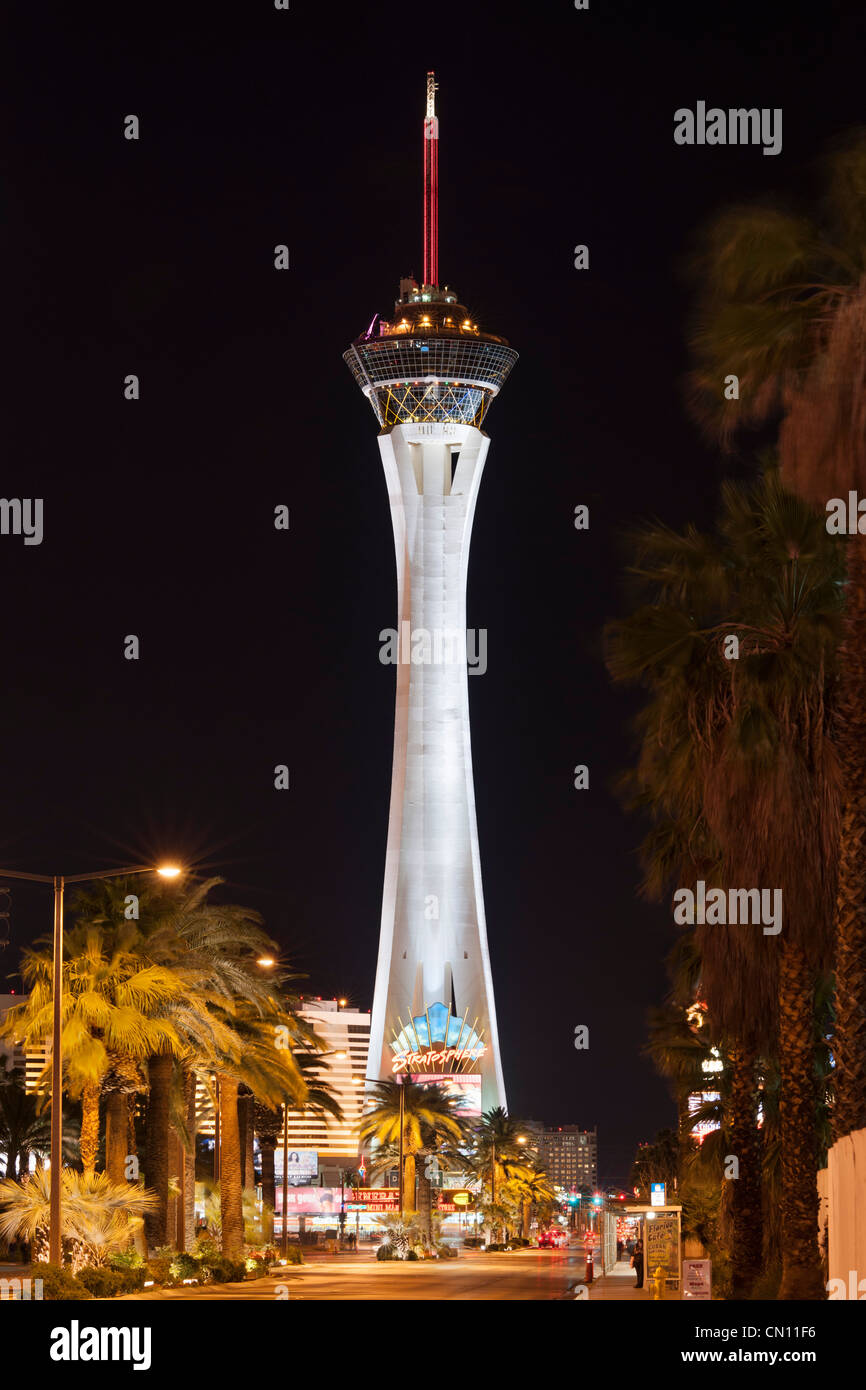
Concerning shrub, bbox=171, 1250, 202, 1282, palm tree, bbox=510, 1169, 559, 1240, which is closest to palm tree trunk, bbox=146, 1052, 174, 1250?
shrub, bbox=171, 1250, 202, 1282

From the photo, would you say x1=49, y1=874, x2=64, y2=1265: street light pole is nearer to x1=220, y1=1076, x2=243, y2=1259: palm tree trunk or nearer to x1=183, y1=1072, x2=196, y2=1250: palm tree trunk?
x1=183, y1=1072, x2=196, y2=1250: palm tree trunk

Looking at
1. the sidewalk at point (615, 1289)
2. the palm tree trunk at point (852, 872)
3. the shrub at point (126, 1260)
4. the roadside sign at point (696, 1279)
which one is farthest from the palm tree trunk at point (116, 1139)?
the palm tree trunk at point (852, 872)

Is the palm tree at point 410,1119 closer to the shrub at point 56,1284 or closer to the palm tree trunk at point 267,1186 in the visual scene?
A: the palm tree trunk at point 267,1186

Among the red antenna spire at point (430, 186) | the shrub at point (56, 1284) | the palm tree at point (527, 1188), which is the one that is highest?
the red antenna spire at point (430, 186)

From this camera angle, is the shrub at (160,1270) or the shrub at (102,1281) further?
the shrub at (160,1270)

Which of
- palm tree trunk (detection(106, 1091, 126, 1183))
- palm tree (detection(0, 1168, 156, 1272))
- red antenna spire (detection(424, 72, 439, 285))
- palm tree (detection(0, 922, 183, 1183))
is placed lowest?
palm tree (detection(0, 1168, 156, 1272))

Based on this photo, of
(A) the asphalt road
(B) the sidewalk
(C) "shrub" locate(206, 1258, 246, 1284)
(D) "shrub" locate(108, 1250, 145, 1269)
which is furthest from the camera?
(C) "shrub" locate(206, 1258, 246, 1284)

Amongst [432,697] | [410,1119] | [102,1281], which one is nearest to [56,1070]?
[102,1281]
